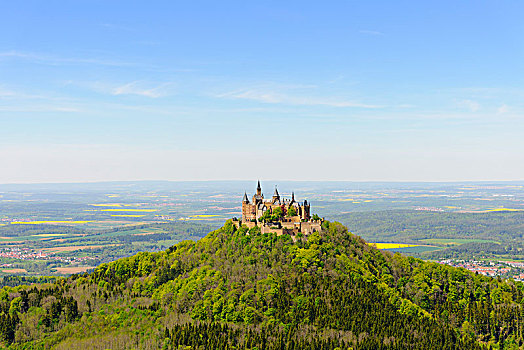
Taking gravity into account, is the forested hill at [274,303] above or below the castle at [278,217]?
below

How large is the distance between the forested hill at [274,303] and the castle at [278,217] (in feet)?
12.2

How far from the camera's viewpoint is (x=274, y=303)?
427 feet

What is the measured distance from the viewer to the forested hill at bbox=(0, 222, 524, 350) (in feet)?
398

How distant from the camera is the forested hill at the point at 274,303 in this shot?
398 feet

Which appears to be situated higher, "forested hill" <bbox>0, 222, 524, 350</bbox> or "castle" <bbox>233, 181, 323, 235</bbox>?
"castle" <bbox>233, 181, 323, 235</bbox>

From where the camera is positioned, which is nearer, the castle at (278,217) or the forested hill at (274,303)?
the forested hill at (274,303)

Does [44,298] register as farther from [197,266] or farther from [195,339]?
[195,339]

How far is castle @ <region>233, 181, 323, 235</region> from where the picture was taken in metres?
155

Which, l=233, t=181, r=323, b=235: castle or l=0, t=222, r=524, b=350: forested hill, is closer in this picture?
l=0, t=222, r=524, b=350: forested hill

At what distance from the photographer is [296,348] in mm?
113000

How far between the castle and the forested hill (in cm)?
371

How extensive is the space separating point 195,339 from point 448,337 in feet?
190

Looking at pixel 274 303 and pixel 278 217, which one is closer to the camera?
pixel 274 303

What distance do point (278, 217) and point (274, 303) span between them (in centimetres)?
3262
